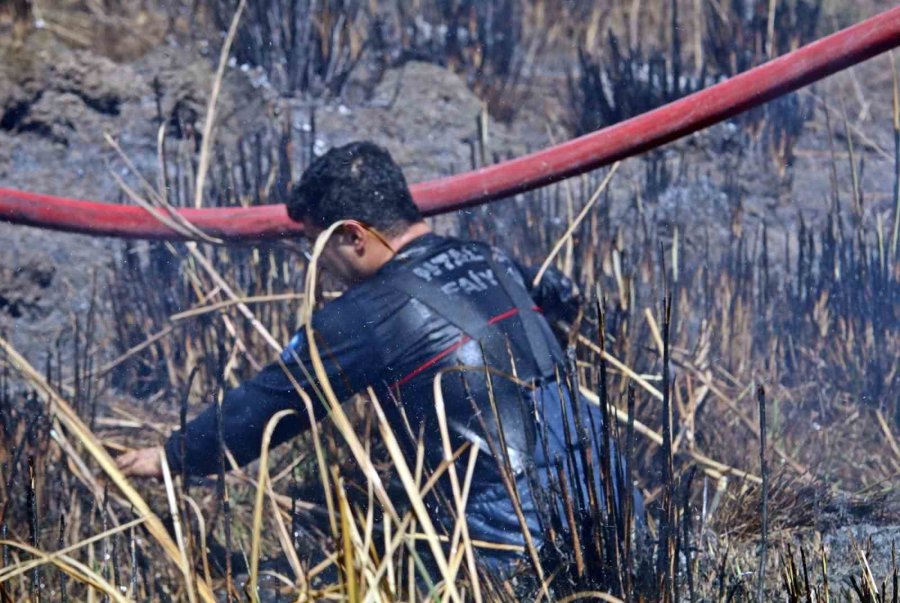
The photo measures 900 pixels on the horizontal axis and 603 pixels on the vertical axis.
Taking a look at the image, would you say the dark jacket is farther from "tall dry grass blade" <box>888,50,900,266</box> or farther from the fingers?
"tall dry grass blade" <box>888,50,900,266</box>

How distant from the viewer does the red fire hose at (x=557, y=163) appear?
7.78 feet

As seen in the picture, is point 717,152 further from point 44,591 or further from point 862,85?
point 44,591

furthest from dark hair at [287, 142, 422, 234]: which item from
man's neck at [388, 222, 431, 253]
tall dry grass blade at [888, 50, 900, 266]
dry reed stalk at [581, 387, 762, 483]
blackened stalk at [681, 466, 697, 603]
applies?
tall dry grass blade at [888, 50, 900, 266]

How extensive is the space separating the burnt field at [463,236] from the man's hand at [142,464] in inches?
3.9

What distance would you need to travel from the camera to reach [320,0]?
5.13 meters

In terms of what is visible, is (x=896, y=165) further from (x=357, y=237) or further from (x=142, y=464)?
(x=142, y=464)

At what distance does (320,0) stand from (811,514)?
12.1ft

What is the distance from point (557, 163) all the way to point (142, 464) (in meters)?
1.26

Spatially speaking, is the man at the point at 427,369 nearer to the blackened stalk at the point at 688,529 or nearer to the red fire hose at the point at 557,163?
the red fire hose at the point at 557,163

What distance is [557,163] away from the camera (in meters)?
2.64

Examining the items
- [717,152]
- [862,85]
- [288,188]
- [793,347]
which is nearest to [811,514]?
[793,347]

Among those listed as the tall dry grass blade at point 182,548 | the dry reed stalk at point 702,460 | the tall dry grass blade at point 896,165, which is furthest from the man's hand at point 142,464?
the tall dry grass blade at point 896,165

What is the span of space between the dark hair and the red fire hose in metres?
Result: 0.15

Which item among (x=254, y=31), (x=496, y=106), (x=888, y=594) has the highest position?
(x=254, y=31)
